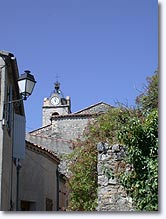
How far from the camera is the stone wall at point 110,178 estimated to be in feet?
13.8

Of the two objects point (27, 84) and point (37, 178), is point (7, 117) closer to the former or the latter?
point (27, 84)

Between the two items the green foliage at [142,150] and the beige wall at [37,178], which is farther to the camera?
the beige wall at [37,178]

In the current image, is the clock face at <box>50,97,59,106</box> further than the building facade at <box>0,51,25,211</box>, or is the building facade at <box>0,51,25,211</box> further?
the clock face at <box>50,97,59,106</box>

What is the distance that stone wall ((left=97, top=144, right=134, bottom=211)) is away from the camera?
4.22 metres

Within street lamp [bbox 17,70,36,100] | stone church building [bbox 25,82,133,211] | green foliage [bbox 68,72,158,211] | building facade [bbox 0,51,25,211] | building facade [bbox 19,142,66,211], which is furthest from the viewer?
building facade [bbox 19,142,66,211]

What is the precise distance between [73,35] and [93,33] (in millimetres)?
175

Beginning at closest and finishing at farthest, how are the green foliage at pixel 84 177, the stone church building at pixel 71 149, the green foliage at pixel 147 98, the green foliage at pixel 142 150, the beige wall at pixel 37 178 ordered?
the green foliage at pixel 142 150 < the stone church building at pixel 71 149 < the green foliage at pixel 147 98 < the green foliage at pixel 84 177 < the beige wall at pixel 37 178

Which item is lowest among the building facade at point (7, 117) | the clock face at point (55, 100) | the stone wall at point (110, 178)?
the stone wall at point (110, 178)

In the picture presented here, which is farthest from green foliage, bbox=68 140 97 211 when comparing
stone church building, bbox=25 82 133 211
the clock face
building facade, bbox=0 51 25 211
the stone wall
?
the clock face

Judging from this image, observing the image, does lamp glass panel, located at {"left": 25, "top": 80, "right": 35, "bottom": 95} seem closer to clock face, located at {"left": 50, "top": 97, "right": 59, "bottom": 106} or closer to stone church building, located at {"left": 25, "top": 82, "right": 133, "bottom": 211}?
stone church building, located at {"left": 25, "top": 82, "right": 133, "bottom": 211}

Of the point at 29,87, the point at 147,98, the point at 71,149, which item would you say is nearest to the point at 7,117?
the point at 29,87

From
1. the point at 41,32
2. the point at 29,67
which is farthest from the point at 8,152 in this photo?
the point at 41,32

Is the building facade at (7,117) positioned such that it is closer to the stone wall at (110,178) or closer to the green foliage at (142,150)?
the stone wall at (110,178)

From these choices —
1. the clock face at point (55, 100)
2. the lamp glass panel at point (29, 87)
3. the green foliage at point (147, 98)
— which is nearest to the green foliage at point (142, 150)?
the green foliage at point (147, 98)
